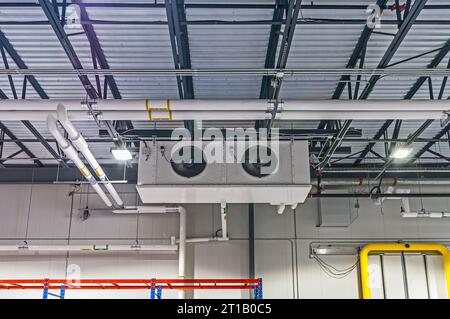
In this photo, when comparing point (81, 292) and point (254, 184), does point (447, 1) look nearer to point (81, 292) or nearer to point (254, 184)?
point (254, 184)

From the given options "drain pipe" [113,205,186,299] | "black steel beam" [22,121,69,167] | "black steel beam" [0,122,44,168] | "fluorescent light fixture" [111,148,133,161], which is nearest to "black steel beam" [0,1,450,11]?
"fluorescent light fixture" [111,148,133,161]

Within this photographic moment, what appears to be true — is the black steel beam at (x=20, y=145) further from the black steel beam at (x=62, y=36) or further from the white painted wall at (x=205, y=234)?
the black steel beam at (x=62, y=36)

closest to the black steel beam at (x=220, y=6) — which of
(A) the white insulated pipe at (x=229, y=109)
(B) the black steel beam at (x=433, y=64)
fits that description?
(B) the black steel beam at (x=433, y=64)

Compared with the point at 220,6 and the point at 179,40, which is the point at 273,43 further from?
the point at 179,40

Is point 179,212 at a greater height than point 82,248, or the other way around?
point 179,212

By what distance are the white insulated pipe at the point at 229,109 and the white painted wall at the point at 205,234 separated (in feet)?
17.7

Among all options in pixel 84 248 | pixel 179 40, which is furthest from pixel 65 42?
pixel 84 248

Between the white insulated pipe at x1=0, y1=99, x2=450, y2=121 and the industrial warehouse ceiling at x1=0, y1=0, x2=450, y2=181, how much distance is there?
1.32 ft

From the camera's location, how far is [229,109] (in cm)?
650

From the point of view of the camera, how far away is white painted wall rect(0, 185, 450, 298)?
1118 cm

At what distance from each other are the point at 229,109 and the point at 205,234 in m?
5.76

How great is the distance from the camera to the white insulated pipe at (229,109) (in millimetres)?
6414

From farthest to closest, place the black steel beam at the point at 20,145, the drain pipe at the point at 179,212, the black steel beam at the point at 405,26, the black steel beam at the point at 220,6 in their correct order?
1. the drain pipe at the point at 179,212
2. the black steel beam at the point at 20,145
3. the black steel beam at the point at 220,6
4. the black steel beam at the point at 405,26
